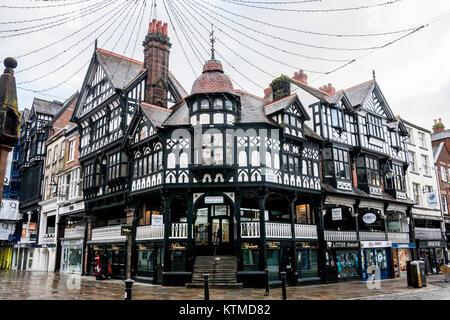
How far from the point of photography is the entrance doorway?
20.2m

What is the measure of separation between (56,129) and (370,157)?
30.7 metres

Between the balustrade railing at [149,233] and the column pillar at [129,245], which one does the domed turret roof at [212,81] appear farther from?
the column pillar at [129,245]

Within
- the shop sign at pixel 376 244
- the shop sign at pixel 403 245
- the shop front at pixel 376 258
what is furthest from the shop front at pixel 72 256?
the shop sign at pixel 403 245

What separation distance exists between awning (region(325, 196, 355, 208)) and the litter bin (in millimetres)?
6036

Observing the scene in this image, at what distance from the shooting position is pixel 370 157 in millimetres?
26172

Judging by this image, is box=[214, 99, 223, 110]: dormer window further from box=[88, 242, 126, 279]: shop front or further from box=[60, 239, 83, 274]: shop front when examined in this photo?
box=[60, 239, 83, 274]: shop front

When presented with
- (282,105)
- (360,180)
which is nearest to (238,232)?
(282,105)

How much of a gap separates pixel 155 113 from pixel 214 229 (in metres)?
8.26

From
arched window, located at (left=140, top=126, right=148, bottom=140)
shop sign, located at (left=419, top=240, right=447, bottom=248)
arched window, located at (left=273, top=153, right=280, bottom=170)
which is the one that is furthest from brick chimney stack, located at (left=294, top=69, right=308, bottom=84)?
shop sign, located at (left=419, top=240, right=447, bottom=248)

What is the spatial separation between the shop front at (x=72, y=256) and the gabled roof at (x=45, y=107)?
55.5 feet

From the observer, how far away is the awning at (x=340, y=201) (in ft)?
73.4

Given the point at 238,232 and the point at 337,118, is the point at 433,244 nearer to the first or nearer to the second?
the point at 337,118

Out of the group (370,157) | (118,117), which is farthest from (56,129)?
(370,157)

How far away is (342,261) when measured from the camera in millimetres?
22109
